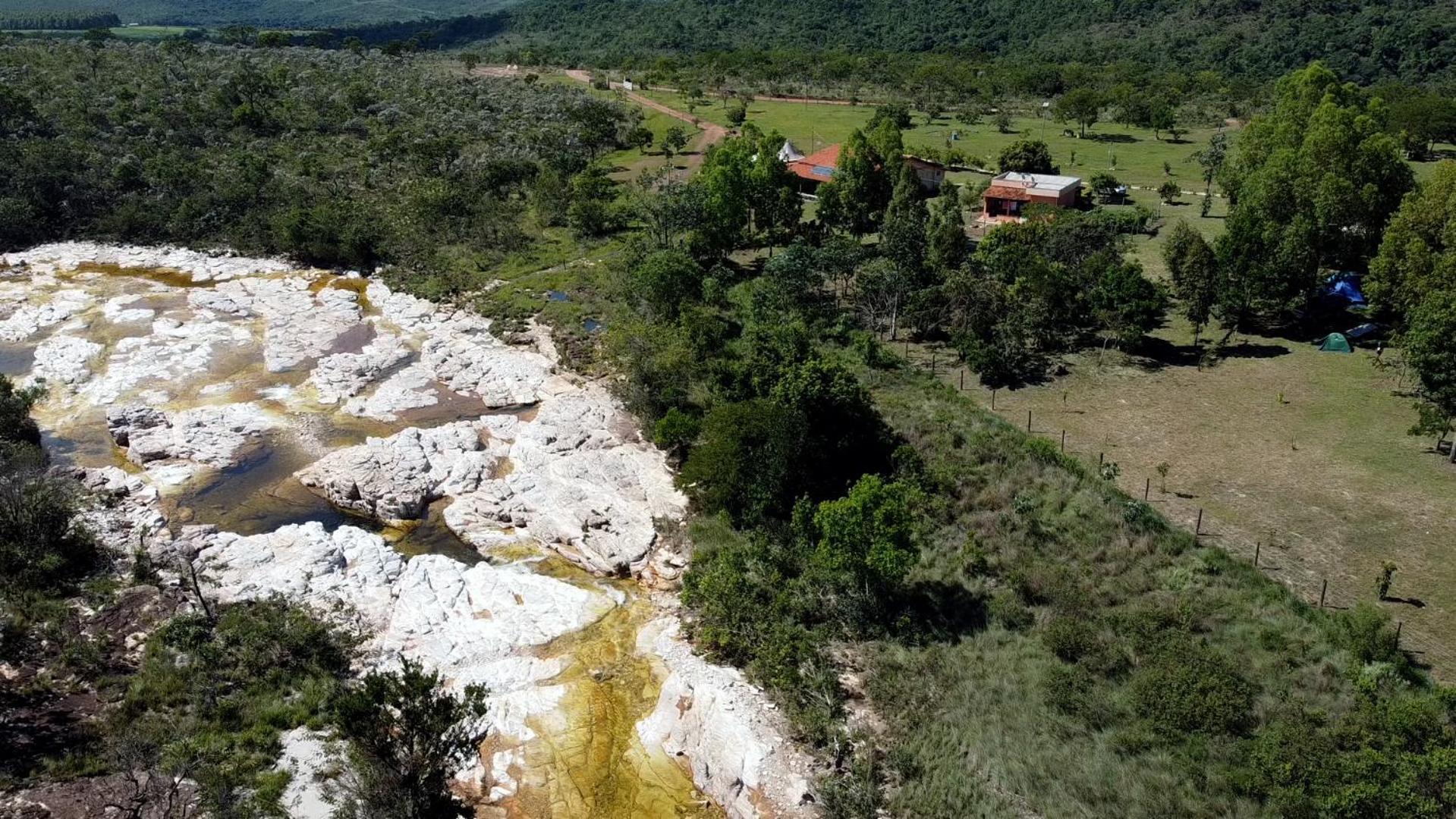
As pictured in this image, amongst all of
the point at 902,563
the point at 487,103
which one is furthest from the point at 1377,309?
the point at 487,103

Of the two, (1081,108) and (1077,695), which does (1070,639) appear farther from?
(1081,108)

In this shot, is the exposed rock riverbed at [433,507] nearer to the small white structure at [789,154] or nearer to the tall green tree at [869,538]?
the tall green tree at [869,538]

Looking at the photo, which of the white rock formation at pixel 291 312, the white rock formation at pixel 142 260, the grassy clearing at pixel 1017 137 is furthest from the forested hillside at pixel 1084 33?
the white rock formation at pixel 291 312

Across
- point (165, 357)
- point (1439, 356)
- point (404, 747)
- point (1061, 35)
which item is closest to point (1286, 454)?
point (1439, 356)

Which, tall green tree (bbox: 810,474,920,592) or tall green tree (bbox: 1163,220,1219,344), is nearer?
tall green tree (bbox: 810,474,920,592)

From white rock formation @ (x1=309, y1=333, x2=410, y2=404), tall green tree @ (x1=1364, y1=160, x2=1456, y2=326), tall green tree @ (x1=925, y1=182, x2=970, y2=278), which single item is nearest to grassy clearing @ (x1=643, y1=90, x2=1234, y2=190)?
tall green tree @ (x1=925, y1=182, x2=970, y2=278)

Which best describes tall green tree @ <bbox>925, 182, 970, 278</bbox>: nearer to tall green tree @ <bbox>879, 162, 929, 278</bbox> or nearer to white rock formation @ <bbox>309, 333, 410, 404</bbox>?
tall green tree @ <bbox>879, 162, 929, 278</bbox>

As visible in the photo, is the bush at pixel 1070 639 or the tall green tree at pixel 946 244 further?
the tall green tree at pixel 946 244

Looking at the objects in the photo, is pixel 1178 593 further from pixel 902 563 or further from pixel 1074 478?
pixel 902 563
